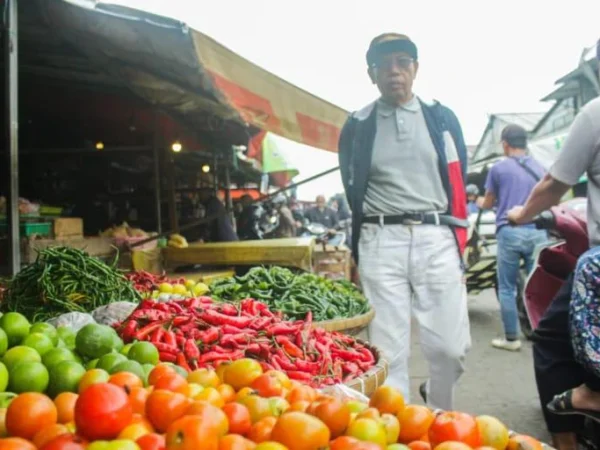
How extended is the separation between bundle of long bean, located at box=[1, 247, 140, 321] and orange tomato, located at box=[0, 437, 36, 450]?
7.79 ft

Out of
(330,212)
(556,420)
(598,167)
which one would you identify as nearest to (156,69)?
(598,167)

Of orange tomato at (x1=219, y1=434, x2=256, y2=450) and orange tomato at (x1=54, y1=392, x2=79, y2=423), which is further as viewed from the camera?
orange tomato at (x1=54, y1=392, x2=79, y2=423)

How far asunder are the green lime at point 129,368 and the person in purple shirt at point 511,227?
4.90m

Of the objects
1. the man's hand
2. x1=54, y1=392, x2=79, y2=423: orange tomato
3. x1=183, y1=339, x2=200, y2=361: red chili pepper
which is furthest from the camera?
the man's hand

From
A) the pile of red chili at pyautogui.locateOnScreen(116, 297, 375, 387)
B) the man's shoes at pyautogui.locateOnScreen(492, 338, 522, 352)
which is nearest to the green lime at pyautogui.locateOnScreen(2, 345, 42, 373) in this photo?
the pile of red chili at pyautogui.locateOnScreen(116, 297, 375, 387)

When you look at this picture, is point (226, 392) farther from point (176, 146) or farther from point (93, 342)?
point (176, 146)

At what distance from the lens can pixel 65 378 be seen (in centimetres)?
185

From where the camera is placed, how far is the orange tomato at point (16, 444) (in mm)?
1224

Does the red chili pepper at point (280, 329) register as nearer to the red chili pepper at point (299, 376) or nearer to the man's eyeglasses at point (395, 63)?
the red chili pepper at point (299, 376)

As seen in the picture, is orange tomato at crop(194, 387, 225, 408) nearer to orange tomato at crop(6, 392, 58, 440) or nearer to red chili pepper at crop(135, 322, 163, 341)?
orange tomato at crop(6, 392, 58, 440)

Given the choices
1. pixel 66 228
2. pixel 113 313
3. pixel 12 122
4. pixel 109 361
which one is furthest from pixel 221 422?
pixel 66 228

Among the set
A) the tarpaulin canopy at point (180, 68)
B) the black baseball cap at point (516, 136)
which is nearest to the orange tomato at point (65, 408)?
the tarpaulin canopy at point (180, 68)

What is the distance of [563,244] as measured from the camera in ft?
13.0

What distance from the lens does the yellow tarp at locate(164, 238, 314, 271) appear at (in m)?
7.05
